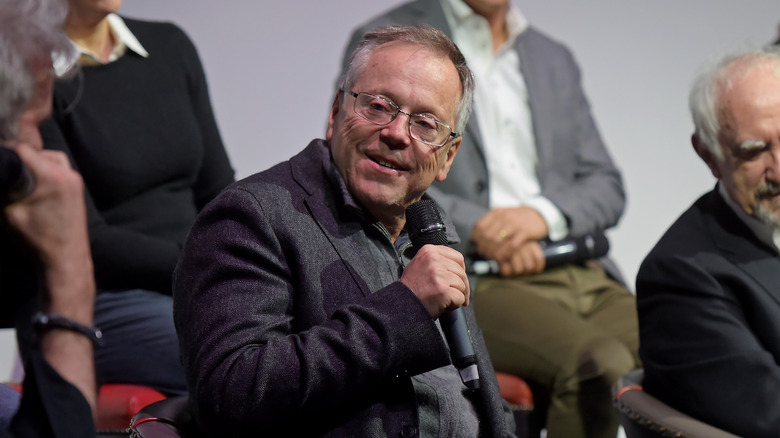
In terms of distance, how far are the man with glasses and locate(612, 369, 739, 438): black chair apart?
1.16ft

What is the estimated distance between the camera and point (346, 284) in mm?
1576

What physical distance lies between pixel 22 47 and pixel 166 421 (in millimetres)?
658

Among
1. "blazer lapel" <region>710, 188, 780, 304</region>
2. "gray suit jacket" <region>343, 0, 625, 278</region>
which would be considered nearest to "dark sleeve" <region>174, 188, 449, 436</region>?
"blazer lapel" <region>710, 188, 780, 304</region>

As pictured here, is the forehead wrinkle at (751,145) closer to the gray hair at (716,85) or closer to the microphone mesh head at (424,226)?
the gray hair at (716,85)

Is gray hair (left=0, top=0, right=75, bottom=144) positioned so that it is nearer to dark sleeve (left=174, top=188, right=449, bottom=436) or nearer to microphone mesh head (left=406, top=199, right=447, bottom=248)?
dark sleeve (left=174, top=188, right=449, bottom=436)

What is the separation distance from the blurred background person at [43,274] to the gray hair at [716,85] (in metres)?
1.52

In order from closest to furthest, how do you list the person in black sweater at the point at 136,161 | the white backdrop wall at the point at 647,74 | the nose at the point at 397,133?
the nose at the point at 397,133 → the person in black sweater at the point at 136,161 → the white backdrop wall at the point at 647,74

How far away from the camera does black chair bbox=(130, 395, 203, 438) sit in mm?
1456

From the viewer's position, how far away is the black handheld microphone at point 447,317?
1.53 m

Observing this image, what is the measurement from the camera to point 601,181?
3086 mm

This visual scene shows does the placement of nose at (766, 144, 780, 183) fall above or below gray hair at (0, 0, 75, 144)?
below

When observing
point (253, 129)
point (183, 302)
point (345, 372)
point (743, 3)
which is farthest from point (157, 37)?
point (743, 3)

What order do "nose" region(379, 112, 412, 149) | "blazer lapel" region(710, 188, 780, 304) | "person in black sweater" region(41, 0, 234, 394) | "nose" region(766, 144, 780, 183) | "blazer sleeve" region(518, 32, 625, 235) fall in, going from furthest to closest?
1. "blazer sleeve" region(518, 32, 625, 235)
2. "person in black sweater" region(41, 0, 234, 394)
3. "nose" region(766, 144, 780, 183)
4. "blazer lapel" region(710, 188, 780, 304)
5. "nose" region(379, 112, 412, 149)

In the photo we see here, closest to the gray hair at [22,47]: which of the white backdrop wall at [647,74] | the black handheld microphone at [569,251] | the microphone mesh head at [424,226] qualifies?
the microphone mesh head at [424,226]
